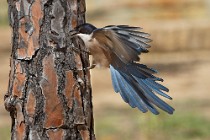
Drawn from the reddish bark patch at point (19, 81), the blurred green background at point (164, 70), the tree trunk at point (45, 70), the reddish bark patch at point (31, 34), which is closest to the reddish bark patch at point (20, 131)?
the tree trunk at point (45, 70)

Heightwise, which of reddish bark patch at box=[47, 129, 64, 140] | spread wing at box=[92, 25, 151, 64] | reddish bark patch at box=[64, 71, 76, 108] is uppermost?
spread wing at box=[92, 25, 151, 64]

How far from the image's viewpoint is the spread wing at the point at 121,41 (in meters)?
2.07

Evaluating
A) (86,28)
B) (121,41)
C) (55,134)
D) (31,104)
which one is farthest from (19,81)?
(121,41)

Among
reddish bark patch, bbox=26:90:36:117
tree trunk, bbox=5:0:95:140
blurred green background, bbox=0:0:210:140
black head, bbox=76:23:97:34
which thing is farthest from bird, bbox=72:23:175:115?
blurred green background, bbox=0:0:210:140

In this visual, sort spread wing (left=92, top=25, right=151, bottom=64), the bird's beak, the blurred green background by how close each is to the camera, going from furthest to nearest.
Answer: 1. the blurred green background
2. the bird's beak
3. spread wing (left=92, top=25, right=151, bottom=64)

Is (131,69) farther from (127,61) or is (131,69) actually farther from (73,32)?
(73,32)

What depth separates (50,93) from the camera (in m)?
2.30

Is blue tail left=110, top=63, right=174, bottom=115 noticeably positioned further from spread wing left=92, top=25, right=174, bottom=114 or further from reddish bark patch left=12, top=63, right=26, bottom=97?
reddish bark patch left=12, top=63, right=26, bottom=97

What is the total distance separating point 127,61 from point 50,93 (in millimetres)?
321

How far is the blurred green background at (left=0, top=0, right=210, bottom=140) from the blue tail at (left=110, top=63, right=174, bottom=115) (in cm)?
320

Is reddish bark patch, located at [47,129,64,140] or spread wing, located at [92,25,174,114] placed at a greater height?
spread wing, located at [92,25,174,114]

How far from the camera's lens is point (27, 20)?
2.32 m

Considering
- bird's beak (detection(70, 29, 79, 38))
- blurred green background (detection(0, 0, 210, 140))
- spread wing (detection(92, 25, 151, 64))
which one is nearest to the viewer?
spread wing (detection(92, 25, 151, 64))

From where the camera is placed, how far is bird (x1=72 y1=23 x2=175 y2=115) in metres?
2.09
